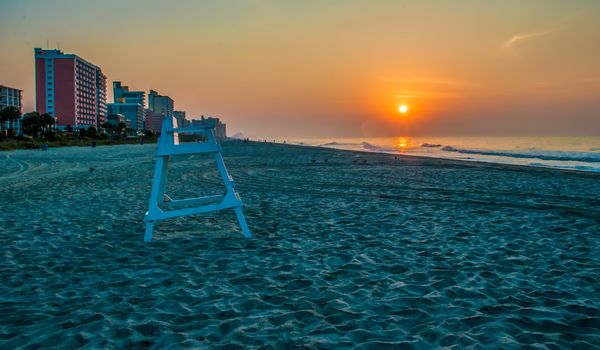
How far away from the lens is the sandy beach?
12.7 ft

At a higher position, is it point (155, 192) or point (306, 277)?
point (155, 192)

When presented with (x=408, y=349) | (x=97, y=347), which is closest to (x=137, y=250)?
(x=97, y=347)

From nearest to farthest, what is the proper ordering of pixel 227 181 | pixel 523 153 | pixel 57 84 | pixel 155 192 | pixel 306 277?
pixel 306 277, pixel 155 192, pixel 227 181, pixel 523 153, pixel 57 84

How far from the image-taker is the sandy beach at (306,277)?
3883mm

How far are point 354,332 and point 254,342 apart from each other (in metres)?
1.02

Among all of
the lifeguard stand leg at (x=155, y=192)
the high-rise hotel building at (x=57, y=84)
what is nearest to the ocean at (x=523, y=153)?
the lifeguard stand leg at (x=155, y=192)

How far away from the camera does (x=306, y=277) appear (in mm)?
5512

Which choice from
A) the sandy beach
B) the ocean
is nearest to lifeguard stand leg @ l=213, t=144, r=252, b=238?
the sandy beach

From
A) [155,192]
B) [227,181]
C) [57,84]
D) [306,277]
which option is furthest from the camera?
[57,84]

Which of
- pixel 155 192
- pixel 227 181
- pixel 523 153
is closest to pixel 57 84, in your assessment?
pixel 523 153

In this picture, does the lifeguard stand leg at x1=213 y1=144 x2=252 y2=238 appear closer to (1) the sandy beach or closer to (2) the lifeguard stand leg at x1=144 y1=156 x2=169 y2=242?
(1) the sandy beach

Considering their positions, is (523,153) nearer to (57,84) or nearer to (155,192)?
(155,192)

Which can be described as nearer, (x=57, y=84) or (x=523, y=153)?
(x=523, y=153)

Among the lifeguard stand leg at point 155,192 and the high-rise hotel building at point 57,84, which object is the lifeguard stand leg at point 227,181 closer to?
the lifeguard stand leg at point 155,192
